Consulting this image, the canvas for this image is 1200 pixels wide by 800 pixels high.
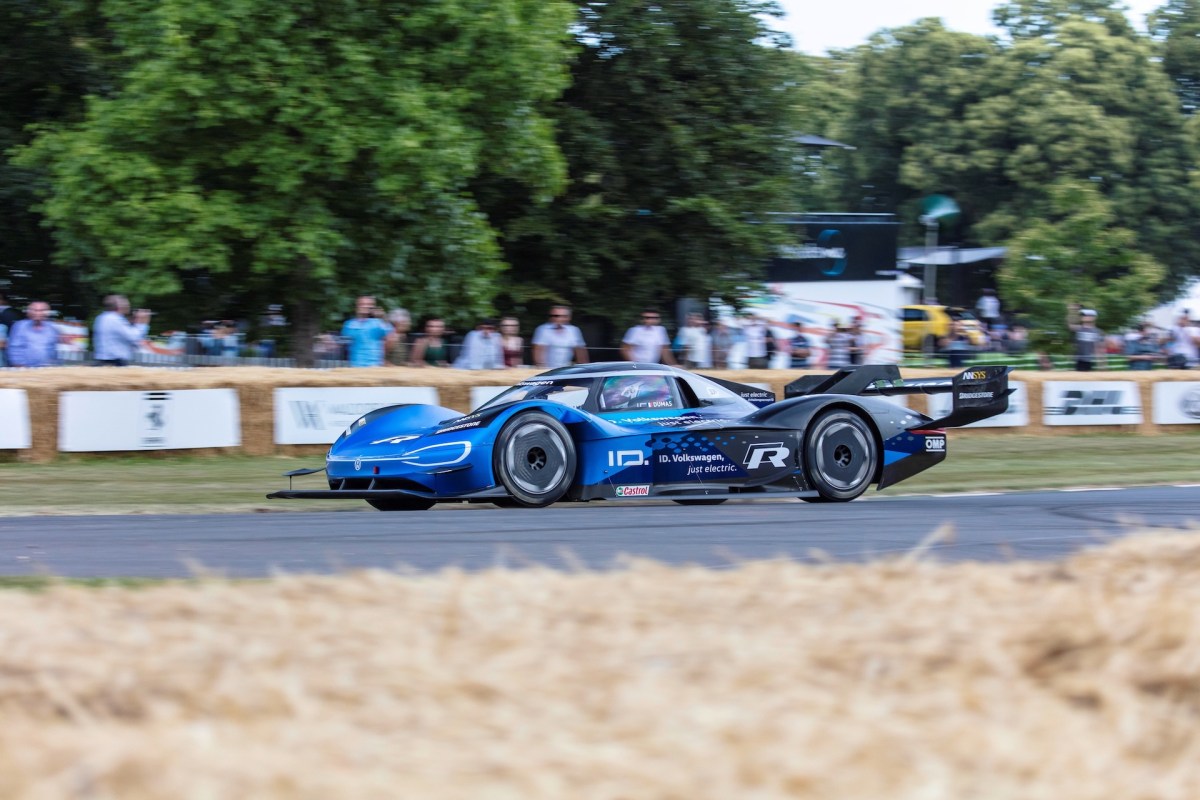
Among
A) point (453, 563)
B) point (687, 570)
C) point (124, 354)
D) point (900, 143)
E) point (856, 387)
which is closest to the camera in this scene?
point (687, 570)

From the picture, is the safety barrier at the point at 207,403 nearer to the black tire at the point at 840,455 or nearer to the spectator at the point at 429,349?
the spectator at the point at 429,349

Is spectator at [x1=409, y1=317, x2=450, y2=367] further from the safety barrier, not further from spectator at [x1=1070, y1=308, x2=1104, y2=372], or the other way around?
spectator at [x1=1070, y1=308, x2=1104, y2=372]

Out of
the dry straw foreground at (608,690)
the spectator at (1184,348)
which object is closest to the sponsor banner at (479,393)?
the spectator at (1184,348)

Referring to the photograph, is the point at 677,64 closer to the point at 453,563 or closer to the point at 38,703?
the point at 453,563

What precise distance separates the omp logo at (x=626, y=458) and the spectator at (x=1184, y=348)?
15.5m

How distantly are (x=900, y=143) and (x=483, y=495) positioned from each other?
1789 inches

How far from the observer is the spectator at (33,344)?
15891 millimetres

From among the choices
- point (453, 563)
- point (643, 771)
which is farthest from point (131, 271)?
point (643, 771)

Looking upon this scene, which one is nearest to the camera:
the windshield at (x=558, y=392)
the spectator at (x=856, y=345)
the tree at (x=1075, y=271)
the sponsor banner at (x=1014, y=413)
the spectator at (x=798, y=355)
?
the windshield at (x=558, y=392)

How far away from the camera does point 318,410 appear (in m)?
16.3

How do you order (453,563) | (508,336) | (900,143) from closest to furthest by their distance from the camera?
(453,563)
(508,336)
(900,143)

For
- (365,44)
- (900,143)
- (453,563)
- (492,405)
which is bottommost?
(453,563)

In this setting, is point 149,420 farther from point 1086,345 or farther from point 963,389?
point 1086,345

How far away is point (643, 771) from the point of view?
2.41 metres
